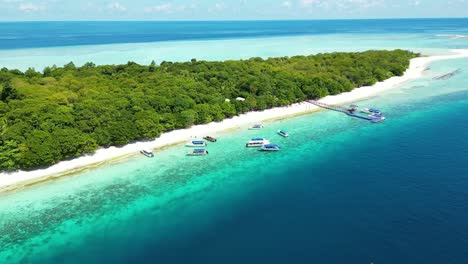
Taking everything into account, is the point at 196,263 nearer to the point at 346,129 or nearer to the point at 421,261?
the point at 421,261

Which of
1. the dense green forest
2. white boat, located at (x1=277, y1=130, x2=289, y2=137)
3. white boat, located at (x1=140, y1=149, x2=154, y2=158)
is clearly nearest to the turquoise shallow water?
white boat, located at (x1=140, y1=149, x2=154, y2=158)

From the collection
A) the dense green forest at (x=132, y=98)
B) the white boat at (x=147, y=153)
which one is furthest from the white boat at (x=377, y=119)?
the white boat at (x=147, y=153)

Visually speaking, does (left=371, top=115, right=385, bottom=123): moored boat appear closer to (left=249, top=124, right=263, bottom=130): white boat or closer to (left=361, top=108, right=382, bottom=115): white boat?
(left=361, top=108, right=382, bottom=115): white boat

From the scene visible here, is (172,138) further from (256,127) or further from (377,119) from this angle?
(377,119)

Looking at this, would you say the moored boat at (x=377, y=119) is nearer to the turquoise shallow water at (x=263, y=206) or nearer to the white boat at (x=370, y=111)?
the white boat at (x=370, y=111)

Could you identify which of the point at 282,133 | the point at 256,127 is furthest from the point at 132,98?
the point at 282,133

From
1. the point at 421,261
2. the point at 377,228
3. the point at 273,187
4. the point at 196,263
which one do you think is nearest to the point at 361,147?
the point at 273,187
